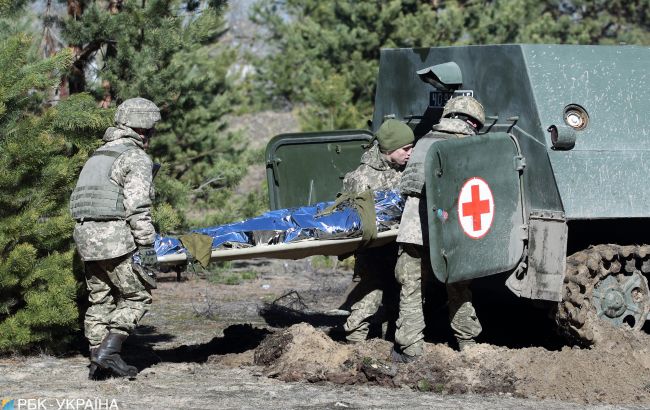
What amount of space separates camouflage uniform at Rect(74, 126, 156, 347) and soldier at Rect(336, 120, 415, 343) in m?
1.60

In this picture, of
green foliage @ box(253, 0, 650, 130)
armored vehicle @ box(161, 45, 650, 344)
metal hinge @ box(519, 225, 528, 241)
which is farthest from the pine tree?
green foliage @ box(253, 0, 650, 130)

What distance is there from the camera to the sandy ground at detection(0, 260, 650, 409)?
6.72 metres

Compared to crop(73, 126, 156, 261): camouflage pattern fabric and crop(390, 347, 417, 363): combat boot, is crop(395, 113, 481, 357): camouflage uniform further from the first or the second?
crop(73, 126, 156, 261): camouflage pattern fabric

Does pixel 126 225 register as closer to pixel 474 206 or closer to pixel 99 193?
pixel 99 193

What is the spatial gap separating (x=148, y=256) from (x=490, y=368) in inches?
87.6

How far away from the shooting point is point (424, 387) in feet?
23.2

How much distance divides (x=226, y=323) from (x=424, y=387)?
2.83 meters

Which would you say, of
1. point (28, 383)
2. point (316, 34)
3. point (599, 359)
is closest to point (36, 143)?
point (28, 383)

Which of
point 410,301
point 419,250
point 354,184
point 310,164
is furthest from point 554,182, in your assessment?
point 310,164

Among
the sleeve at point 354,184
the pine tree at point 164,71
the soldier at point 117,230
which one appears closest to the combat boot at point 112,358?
the soldier at point 117,230

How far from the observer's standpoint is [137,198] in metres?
7.03

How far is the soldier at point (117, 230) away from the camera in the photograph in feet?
23.0

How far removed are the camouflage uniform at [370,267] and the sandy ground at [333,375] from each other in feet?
0.90

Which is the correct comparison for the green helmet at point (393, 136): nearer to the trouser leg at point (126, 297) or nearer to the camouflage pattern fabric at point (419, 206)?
the camouflage pattern fabric at point (419, 206)
